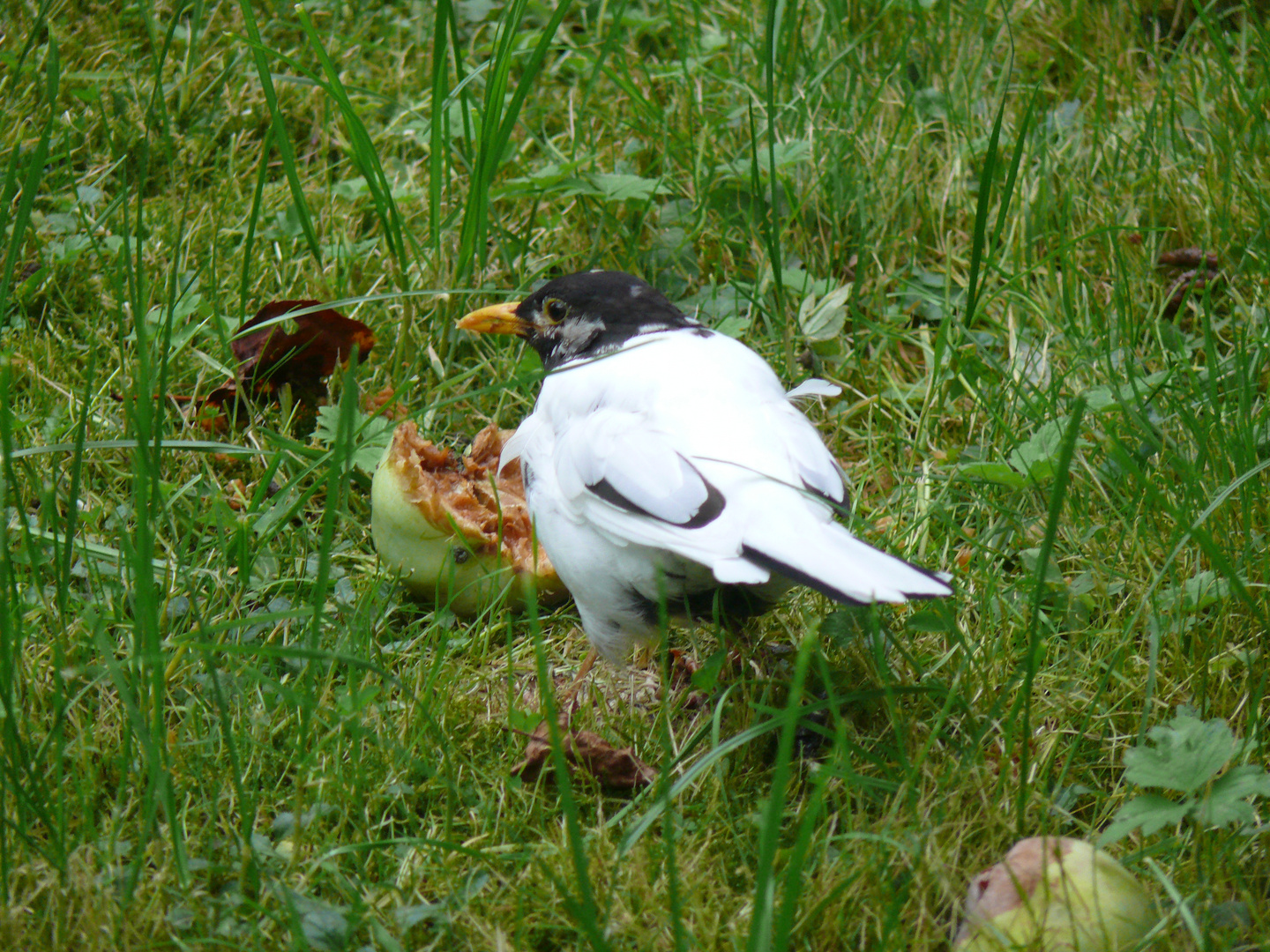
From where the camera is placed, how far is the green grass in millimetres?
2107

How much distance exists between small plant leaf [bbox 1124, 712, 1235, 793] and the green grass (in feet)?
0.37

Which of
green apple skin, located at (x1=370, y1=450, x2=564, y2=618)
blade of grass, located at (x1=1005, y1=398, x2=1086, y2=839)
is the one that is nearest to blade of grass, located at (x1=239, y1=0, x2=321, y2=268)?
green apple skin, located at (x1=370, y1=450, x2=564, y2=618)

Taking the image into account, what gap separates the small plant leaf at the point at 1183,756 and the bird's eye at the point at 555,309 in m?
1.82

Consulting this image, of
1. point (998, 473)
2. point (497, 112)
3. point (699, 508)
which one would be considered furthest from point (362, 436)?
point (998, 473)

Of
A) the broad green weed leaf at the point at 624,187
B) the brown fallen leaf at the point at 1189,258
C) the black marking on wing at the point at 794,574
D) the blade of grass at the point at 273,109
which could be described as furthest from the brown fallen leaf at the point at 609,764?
the brown fallen leaf at the point at 1189,258

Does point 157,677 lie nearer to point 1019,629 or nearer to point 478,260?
point 1019,629

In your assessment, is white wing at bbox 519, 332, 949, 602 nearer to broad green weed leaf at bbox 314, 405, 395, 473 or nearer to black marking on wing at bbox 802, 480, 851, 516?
black marking on wing at bbox 802, 480, 851, 516

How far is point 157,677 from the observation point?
2002mm

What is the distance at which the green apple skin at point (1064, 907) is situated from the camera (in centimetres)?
187

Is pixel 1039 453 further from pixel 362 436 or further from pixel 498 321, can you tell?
pixel 362 436

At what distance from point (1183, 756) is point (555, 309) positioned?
6.28 feet

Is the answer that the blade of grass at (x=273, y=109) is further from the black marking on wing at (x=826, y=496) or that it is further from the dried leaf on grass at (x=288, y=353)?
the black marking on wing at (x=826, y=496)

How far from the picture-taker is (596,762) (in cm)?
251

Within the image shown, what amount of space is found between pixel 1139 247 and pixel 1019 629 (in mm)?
1727
